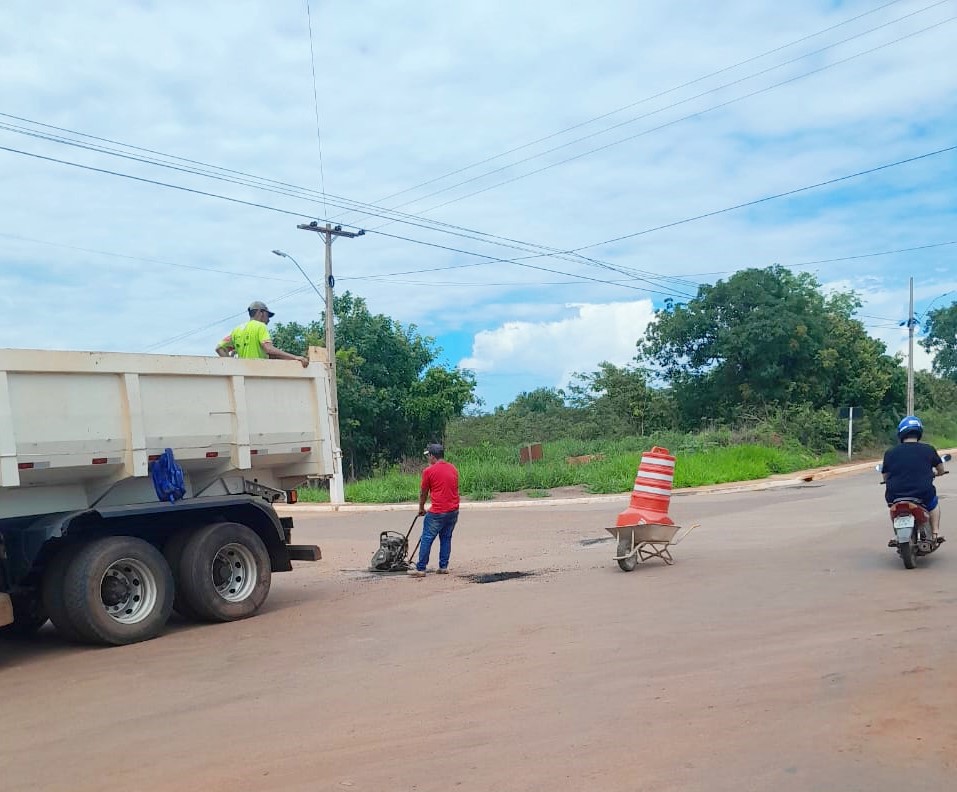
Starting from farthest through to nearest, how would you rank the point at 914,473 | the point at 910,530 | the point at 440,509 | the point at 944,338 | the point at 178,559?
the point at 944,338, the point at 440,509, the point at 914,473, the point at 910,530, the point at 178,559

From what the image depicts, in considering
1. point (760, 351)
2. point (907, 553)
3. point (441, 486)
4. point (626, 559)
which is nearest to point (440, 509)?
point (441, 486)

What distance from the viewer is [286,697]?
6.35 m

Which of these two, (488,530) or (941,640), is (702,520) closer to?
(488,530)

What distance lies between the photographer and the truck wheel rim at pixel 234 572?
963 centimetres

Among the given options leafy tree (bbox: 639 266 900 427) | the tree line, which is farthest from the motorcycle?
leafy tree (bbox: 639 266 900 427)

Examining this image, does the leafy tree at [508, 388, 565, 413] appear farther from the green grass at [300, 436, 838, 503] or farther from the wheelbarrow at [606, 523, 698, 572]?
the wheelbarrow at [606, 523, 698, 572]

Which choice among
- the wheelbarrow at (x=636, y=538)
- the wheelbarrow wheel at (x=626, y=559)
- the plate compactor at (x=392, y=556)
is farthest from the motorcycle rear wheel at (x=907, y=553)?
the plate compactor at (x=392, y=556)

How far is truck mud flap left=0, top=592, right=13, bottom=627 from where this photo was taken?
7.84m

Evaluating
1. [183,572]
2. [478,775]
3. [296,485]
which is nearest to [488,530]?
[296,485]

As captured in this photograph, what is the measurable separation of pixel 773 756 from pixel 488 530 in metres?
13.2

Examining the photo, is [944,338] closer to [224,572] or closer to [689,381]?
[689,381]

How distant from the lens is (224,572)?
31.8ft

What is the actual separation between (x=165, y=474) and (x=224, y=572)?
1350 millimetres

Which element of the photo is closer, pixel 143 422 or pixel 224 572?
pixel 143 422
